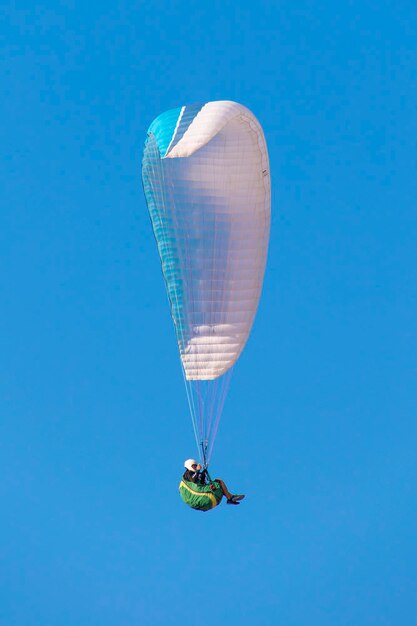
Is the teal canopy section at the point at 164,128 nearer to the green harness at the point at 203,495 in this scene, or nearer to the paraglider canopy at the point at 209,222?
the paraglider canopy at the point at 209,222

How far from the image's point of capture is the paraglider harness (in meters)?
37.9

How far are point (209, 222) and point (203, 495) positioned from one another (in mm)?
7038

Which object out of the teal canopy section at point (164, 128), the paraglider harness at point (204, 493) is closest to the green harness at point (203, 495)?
the paraglider harness at point (204, 493)

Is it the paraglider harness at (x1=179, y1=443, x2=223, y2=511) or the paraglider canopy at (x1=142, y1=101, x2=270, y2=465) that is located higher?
the paraglider canopy at (x1=142, y1=101, x2=270, y2=465)

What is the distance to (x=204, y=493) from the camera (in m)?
37.9

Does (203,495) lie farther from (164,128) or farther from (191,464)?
(164,128)

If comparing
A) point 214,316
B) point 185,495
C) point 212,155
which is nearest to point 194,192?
Answer: point 212,155

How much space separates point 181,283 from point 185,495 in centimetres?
556

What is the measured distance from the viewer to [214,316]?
1567 inches

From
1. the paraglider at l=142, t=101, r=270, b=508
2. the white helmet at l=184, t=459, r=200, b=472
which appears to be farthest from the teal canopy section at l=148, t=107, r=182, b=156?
the white helmet at l=184, t=459, r=200, b=472

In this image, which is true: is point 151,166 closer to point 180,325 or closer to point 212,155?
point 212,155

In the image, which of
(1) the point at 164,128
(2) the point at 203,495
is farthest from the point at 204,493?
(1) the point at 164,128

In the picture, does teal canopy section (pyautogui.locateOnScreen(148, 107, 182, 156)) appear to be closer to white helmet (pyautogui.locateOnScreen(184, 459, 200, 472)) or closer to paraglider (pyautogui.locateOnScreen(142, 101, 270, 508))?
paraglider (pyautogui.locateOnScreen(142, 101, 270, 508))

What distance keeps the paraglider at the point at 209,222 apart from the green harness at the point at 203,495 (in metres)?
0.80
